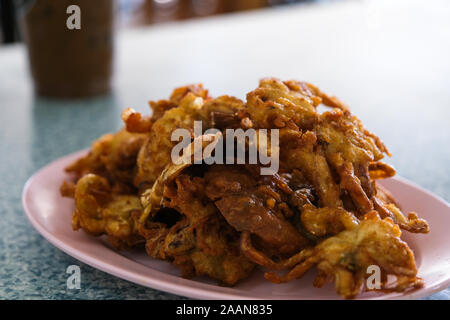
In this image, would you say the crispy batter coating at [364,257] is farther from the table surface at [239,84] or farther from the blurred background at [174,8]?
the blurred background at [174,8]

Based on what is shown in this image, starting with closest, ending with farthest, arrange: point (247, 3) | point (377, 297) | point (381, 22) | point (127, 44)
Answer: point (377, 297), point (127, 44), point (381, 22), point (247, 3)

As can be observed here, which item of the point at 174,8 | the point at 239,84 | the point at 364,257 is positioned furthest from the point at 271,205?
the point at 174,8

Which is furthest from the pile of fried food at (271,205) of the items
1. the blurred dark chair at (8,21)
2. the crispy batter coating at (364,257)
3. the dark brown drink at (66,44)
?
the blurred dark chair at (8,21)

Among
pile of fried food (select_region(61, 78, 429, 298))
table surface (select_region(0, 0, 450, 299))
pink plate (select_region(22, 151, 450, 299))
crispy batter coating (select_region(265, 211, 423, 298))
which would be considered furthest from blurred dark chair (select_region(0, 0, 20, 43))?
crispy batter coating (select_region(265, 211, 423, 298))

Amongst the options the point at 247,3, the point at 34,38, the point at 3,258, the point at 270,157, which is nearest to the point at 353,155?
the point at 270,157

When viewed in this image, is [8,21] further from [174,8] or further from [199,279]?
[174,8]

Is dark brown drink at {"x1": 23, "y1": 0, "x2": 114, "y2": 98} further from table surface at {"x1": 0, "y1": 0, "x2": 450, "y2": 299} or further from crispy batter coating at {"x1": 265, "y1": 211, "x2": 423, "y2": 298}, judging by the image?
crispy batter coating at {"x1": 265, "y1": 211, "x2": 423, "y2": 298}

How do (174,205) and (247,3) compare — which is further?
(247,3)
